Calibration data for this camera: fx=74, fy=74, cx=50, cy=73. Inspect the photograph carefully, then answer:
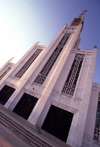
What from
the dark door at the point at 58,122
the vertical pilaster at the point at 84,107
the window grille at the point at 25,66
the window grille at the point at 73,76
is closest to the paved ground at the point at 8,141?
the vertical pilaster at the point at 84,107

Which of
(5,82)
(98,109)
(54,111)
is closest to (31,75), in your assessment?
(5,82)

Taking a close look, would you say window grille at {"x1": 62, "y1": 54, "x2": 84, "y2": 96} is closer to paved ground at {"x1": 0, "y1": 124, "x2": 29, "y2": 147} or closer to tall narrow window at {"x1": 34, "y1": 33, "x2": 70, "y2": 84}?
tall narrow window at {"x1": 34, "y1": 33, "x2": 70, "y2": 84}

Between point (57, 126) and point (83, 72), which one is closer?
point (57, 126)

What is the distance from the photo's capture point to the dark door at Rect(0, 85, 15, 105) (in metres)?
9.67

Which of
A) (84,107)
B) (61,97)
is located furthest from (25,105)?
(84,107)

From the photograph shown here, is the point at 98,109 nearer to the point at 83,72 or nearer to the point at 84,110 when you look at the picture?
the point at 84,110

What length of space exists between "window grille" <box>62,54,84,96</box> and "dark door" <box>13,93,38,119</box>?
12.4ft

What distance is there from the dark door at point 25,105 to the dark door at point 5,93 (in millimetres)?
2241

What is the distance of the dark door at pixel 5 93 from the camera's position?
9.67 m

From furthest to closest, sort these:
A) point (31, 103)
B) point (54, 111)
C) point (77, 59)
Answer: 1. point (77, 59)
2. point (31, 103)
3. point (54, 111)

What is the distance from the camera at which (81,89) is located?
7934 millimetres

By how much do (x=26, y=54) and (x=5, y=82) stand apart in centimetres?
604

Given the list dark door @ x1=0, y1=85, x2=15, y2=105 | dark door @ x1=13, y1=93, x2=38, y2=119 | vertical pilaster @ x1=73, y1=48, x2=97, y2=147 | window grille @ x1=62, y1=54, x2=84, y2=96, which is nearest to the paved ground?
vertical pilaster @ x1=73, y1=48, x2=97, y2=147

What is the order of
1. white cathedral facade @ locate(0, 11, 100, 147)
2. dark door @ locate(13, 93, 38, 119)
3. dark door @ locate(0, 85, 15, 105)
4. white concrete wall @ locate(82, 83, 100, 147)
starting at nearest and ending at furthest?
white concrete wall @ locate(82, 83, 100, 147)
white cathedral facade @ locate(0, 11, 100, 147)
dark door @ locate(13, 93, 38, 119)
dark door @ locate(0, 85, 15, 105)
